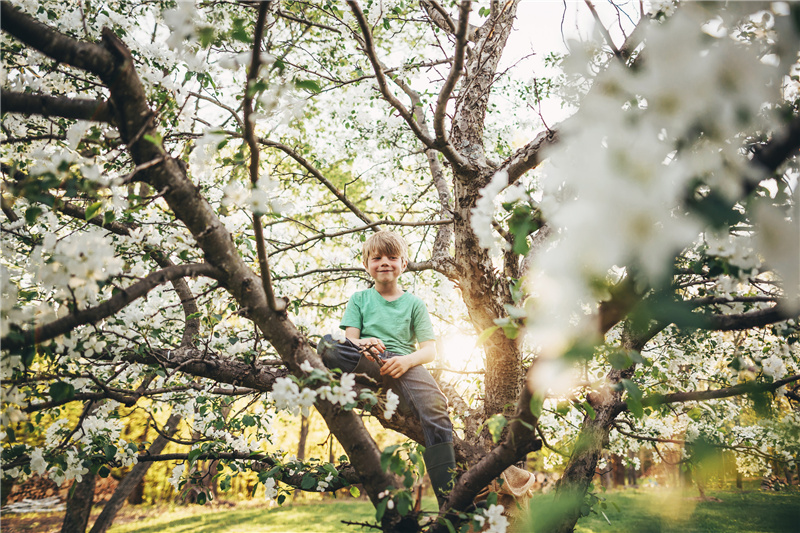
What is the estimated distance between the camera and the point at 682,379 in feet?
12.4

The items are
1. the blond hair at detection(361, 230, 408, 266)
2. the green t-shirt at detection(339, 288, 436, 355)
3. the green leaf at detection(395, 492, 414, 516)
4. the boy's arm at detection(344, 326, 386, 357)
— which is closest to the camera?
the green leaf at detection(395, 492, 414, 516)

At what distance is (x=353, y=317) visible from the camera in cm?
268

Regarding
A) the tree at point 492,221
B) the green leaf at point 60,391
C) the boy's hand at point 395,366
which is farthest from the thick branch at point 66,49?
the boy's hand at point 395,366

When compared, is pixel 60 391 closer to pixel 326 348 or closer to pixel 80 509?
pixel 326 348

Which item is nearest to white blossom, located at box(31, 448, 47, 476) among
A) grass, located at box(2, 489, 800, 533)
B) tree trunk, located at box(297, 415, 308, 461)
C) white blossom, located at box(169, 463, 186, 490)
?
white blossom, located at box(169, 463, 186, 490)

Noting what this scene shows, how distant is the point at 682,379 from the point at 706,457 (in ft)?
11.5

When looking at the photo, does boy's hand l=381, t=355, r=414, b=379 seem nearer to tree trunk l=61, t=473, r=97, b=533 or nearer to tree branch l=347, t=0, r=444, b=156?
tree branch l=347, t=0, r=444, b=156

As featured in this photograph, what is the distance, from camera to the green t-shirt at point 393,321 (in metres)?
2.59

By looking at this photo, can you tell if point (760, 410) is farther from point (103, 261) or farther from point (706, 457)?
point (103, 261)

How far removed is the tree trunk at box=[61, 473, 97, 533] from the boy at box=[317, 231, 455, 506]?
491 centimetres

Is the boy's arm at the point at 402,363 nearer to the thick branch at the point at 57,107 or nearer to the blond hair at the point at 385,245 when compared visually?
the blond hair at the point at 385,245

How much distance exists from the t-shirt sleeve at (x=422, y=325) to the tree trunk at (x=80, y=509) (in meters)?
5.09

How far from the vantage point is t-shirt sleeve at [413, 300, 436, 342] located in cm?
260

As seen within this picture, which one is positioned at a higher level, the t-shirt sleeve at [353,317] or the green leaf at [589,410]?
the t-shirt sleeve at [353,317]
